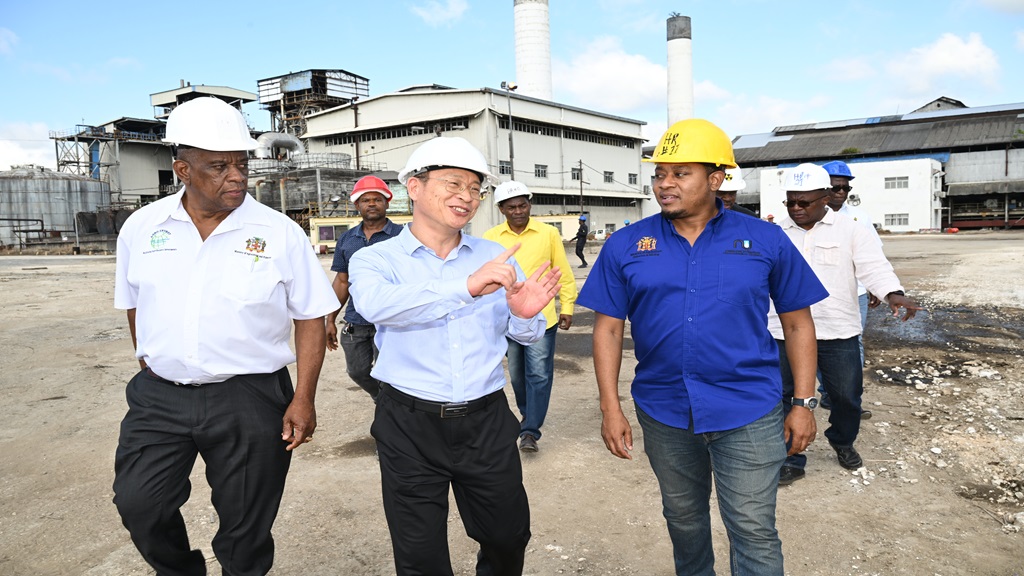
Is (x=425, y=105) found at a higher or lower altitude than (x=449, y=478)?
higher

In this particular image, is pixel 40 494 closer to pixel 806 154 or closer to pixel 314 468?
pixel 314 468

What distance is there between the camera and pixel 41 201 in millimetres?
49125

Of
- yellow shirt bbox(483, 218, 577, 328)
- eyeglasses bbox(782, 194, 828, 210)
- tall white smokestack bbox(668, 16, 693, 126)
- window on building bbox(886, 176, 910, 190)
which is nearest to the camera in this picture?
eyeglasses bbox(782, 194, 828, 210)

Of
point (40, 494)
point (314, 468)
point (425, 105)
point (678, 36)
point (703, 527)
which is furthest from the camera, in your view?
point (678, 36)

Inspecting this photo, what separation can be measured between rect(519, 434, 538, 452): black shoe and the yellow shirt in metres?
0.85

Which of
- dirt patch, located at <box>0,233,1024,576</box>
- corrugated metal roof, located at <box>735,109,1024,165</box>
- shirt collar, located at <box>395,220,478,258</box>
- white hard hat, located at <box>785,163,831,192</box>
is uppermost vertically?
corrugated metal roof, located at <box>735,109,1024,165</box>

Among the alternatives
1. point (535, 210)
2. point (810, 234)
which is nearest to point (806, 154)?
point (535, 210)

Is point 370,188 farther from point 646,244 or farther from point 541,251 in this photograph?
point 646,244

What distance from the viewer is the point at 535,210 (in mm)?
47281

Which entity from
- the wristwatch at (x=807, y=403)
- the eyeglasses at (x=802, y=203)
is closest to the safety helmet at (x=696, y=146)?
the wristwatch at (x=807, y=403)

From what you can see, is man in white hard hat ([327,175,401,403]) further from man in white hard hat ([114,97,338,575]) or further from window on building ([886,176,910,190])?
window on building ([886,176,910,190])

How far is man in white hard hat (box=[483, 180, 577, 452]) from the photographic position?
4.89 meters

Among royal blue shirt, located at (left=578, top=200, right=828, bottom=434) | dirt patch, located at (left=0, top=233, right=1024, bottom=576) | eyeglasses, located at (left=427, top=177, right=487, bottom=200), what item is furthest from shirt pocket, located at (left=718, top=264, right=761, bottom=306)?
dirt patch, located at (left=0, top=233, right=1024, bottom=576)

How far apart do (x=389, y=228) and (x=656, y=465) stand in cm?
321
